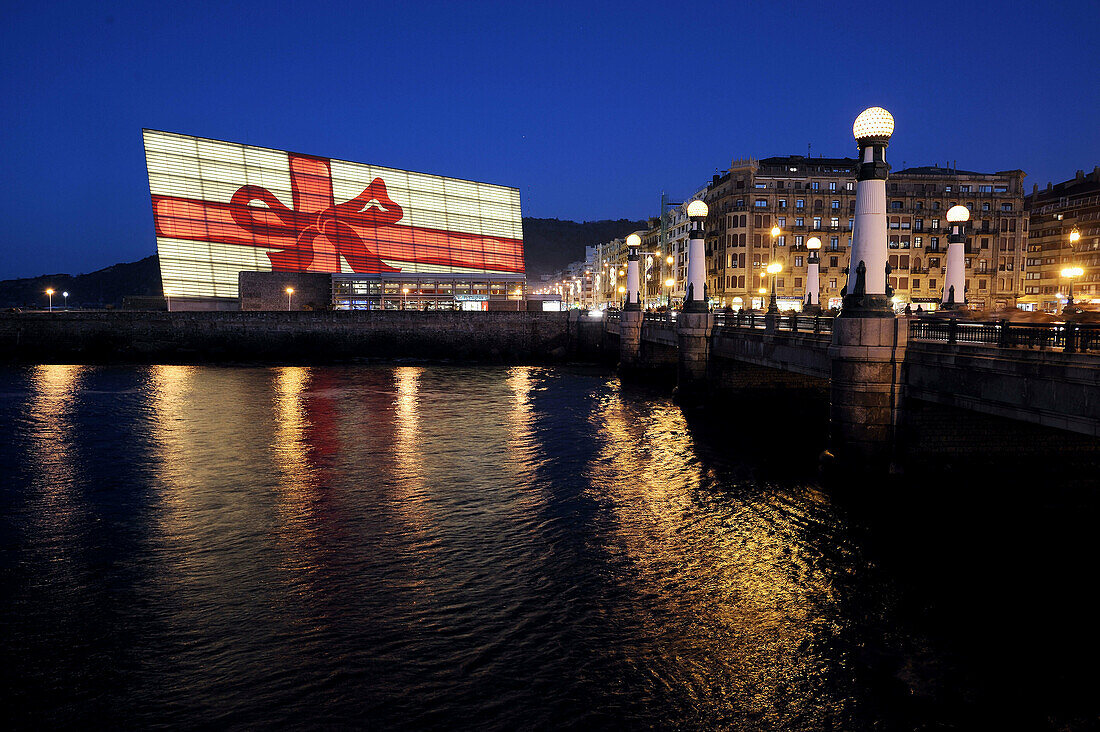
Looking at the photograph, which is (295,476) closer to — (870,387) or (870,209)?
(870,387)

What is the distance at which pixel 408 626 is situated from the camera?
529 inches

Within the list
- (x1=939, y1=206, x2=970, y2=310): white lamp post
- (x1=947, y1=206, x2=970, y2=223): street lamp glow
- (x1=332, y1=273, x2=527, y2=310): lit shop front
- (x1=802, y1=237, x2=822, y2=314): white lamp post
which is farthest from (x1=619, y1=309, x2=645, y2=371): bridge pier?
(x1=332, y1=273, x2=527, y2=310): lit shop front

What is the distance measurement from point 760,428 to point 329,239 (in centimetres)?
8410

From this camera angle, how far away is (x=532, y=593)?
15109 mm

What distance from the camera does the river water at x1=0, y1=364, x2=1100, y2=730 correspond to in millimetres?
11008

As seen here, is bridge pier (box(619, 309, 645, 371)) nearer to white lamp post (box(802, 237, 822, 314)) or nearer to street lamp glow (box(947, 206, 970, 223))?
white lamp post (box(802, 237, 822, 314))

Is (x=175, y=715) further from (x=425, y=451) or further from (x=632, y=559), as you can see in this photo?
(x=425, y=451)

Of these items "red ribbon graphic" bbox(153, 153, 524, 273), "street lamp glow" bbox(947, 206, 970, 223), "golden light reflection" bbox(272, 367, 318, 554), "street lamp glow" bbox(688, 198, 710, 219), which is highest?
"red ribbon graphic" bbox(153, 153, 524, 273)

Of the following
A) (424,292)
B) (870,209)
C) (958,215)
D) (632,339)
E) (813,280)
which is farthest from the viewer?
(424,292)

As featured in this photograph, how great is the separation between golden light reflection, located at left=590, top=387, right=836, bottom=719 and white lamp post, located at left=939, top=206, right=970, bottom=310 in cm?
1520

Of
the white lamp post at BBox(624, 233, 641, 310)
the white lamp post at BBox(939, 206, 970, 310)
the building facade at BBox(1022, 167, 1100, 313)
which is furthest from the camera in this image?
the building facade at BBox(1022, 167, 1100, 313)

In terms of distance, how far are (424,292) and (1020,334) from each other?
100m

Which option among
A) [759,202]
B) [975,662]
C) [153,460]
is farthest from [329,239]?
[975,662]

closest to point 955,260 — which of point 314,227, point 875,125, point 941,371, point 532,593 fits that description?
point 875,125
